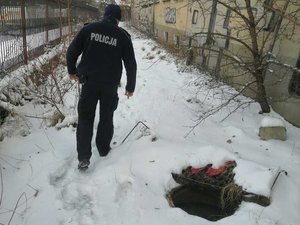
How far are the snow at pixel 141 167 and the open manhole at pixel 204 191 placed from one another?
101 mm

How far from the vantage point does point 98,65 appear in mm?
4027

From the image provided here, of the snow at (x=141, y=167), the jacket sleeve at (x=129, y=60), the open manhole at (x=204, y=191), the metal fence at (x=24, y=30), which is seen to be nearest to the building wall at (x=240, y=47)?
the snow at (x=141, y=167)

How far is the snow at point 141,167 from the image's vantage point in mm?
3443

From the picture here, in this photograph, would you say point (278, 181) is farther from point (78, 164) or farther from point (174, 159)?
point (78, 164)

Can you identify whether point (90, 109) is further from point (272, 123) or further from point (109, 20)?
point (272, 123)

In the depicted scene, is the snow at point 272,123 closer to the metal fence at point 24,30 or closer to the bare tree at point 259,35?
the bare tree at point 259,35

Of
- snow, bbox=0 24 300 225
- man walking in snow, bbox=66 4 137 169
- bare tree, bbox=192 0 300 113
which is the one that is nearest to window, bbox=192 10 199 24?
bare tree, bbox=192 0 300 113

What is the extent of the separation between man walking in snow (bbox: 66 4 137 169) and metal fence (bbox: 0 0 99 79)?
2.03 metres

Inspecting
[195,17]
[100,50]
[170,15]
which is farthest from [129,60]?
[170,15]

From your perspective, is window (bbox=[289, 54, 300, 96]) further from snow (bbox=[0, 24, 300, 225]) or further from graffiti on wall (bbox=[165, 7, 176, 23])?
graffiti on wall (bbox=[165, 7, 176, 23])

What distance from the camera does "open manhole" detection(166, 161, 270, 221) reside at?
3.98m

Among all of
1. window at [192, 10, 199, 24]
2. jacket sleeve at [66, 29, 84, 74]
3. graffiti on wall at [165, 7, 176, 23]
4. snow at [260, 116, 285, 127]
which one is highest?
jacket sleeve at [66, 29, 84, 74]

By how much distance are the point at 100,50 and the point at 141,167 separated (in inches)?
55.4

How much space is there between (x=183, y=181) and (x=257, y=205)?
0.88 m
